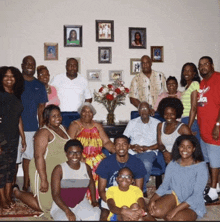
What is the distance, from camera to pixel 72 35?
17.9ft

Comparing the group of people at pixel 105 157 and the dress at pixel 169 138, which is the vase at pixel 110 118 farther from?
the dress at pixel 169 138

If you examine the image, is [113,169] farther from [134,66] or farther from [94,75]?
[134,66]

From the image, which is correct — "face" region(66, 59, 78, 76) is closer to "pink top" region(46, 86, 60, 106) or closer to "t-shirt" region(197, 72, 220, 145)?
"pink top" region(46, 86, 60, 106)

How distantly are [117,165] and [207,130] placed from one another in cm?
122

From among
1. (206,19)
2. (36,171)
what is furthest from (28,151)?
(206,19)

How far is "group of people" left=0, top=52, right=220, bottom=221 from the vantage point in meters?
2.84

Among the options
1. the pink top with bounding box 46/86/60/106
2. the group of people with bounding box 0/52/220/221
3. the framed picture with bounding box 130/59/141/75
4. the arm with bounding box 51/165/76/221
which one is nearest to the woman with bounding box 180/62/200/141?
the group of people with bounding box 0/52/220/221

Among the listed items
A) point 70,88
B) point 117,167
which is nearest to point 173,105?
point 117,167

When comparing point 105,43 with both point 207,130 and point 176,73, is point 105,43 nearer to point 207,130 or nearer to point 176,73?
point 176,73

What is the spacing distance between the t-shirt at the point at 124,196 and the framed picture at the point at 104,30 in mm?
3223

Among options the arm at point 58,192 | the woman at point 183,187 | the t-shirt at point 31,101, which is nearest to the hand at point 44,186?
the arm at point 58,192

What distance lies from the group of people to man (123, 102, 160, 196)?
12mm

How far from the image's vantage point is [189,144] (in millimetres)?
2984

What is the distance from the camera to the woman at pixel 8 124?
10.7ft
